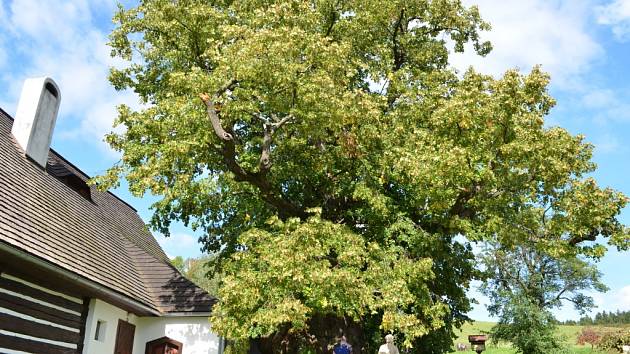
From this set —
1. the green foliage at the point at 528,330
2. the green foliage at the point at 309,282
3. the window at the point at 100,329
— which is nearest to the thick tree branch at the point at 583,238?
the green foliage at the point at 309,282

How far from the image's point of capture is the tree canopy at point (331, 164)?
12633 millimetres

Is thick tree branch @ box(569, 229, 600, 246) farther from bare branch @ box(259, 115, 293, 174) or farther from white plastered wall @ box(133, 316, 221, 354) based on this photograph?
white plastered wall @ box(133, 316, 221, 354)

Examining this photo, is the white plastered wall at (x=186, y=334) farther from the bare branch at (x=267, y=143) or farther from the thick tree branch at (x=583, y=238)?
the thick tree branch at (x=583, y=238)

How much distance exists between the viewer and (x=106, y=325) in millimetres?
14508

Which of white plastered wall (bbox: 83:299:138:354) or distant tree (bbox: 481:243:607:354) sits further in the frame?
distant tree (bbox: 481:243:607:354)

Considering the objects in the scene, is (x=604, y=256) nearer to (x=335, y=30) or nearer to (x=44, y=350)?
(x=335, y=30)

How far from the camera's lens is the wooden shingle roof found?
1108 centimetres

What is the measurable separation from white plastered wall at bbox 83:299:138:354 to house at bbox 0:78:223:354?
0.03 m

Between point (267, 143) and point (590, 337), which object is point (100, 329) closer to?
point (267, 143)

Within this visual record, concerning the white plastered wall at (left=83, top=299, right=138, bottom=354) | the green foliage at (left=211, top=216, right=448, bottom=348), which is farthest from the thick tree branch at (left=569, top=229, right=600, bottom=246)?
the white plastered wall at (left=83, top=299, right=138, bottom=354)

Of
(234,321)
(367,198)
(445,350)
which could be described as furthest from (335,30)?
(445,350)

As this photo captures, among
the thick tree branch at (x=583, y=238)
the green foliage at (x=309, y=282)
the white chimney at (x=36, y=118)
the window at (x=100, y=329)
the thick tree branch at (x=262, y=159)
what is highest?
the white chimney at (x=36, y=118)

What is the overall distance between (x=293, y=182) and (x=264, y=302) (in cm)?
563

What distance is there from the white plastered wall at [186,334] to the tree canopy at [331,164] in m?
2.57
